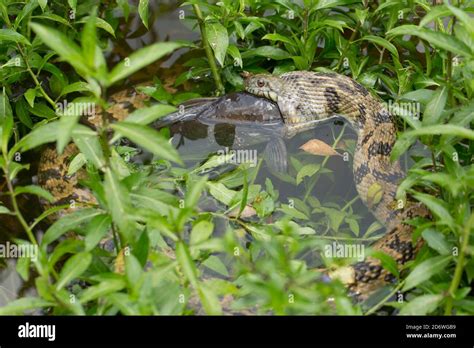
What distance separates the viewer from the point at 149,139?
3822 mm

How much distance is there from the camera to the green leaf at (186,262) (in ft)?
12.4

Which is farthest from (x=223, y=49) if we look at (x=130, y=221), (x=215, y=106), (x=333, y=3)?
(x=130, y=221)

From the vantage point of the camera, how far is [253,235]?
5.25m

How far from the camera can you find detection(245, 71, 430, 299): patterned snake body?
16.7 feet

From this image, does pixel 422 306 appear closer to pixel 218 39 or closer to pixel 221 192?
pixel 221 192

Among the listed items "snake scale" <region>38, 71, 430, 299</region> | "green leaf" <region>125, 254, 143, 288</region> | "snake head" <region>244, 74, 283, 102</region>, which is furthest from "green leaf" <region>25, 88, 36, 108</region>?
"green leaf" <region>125, 254, 143, 288</region>

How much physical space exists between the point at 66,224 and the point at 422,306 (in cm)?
180

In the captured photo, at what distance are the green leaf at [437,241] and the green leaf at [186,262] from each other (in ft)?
4.24

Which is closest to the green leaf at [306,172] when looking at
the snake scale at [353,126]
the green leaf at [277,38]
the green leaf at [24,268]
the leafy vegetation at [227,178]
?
the leafy vegetation at [227,178]

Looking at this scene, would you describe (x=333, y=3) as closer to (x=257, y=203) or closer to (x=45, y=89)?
(x=257, y=203)

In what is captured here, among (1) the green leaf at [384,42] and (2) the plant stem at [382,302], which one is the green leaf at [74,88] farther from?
(2) the plant stem at [382,302]

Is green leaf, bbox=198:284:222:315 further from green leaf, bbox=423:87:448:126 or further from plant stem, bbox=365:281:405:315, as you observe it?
green leaf, bbox=423:87:448:126

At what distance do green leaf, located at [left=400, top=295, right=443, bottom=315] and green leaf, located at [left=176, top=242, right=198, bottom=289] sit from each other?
41.8 inches
